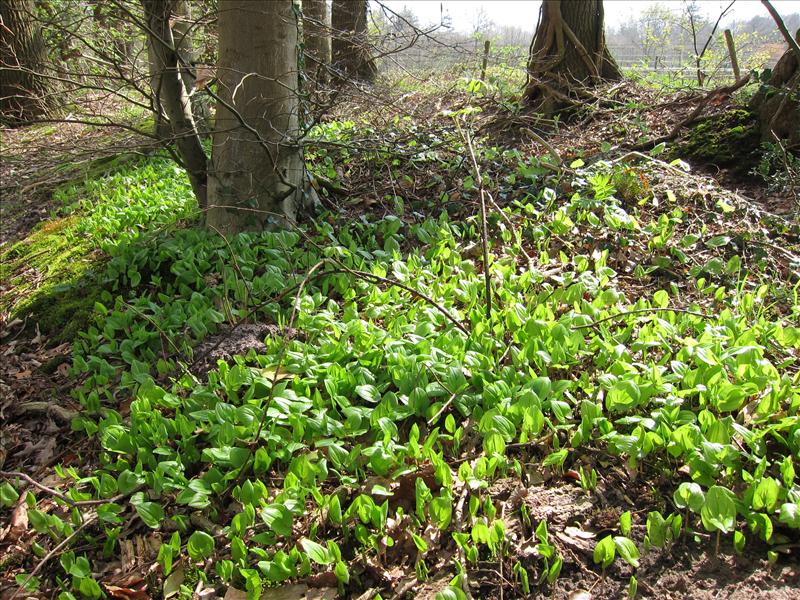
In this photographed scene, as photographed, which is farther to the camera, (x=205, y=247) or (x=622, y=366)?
(x=205, y=247)

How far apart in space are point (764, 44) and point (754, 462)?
8.42 metres

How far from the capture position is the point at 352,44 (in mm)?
5266

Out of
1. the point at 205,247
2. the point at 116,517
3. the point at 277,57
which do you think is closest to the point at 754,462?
the point at 116,517

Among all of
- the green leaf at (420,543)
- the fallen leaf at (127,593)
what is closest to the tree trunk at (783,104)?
the green leaf at (420,543)

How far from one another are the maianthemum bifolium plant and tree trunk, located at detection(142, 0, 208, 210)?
1.60 meters

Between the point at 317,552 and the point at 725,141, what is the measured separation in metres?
5.16

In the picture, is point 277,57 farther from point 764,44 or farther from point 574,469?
point 764,44

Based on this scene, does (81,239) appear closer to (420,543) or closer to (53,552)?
(53,552)

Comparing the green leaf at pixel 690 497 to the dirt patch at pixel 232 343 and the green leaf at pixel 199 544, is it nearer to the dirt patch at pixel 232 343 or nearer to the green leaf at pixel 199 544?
the green leaf at pixel 199 544

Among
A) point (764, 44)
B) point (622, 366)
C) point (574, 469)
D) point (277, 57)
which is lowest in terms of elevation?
point (574, 469)

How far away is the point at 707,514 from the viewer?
6.41 ft

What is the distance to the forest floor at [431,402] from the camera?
2.04 metres

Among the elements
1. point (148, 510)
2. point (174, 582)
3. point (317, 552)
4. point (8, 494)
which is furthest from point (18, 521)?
point (317, 552)

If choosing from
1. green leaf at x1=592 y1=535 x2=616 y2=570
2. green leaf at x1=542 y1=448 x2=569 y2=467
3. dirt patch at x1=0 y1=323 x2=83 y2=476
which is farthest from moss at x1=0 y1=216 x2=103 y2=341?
green leaf at x1=592 y1=535 x2=616 y2=570
